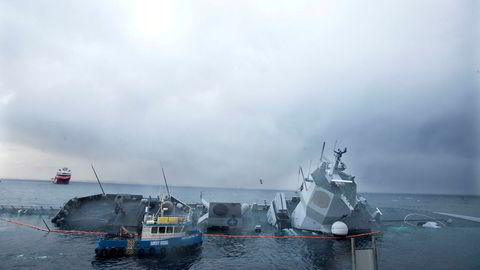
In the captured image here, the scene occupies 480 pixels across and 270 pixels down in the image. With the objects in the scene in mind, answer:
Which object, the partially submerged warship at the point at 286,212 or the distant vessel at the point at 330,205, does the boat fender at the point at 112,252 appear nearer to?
the partially submerged warship at the point at 286,212

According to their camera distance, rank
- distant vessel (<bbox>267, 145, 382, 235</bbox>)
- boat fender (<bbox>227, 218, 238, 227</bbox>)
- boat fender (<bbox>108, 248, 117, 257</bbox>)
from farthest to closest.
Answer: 1. boat fender (<bbox>227, 218, 238, 227</bbox>)
2. distant vessel (<bbox>267, 145, 382, 235</bbox>)
3. boat fender (<bbox>108, 248, 117, 257</bbox>)

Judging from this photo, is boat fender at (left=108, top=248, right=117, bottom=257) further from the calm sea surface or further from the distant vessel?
the distant vessel

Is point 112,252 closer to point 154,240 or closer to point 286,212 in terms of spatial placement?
point 154,240

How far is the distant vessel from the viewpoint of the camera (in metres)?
55.9

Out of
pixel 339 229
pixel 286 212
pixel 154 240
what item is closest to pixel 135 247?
pixel 154 240

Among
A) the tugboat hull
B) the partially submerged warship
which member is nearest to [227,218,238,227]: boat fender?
the partially submerged warship

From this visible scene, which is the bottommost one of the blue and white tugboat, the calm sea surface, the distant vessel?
the calm sea surface

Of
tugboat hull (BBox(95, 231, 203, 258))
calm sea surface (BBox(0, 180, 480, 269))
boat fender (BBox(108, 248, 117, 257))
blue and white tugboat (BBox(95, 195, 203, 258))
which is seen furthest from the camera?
blue and white tugboat (BBox(95, 195, 203, 258))

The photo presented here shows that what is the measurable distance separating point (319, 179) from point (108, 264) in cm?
4491

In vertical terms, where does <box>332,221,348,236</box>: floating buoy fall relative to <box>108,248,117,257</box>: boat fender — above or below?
above

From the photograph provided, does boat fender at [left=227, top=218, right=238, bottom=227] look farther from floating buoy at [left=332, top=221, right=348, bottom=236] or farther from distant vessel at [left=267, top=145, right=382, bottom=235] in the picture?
floating buoy at [left=332, top=221, right=348, bottom=236]

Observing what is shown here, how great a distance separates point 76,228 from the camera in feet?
200

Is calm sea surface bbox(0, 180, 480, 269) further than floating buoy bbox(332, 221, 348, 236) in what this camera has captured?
No

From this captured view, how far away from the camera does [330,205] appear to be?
5588 cm
